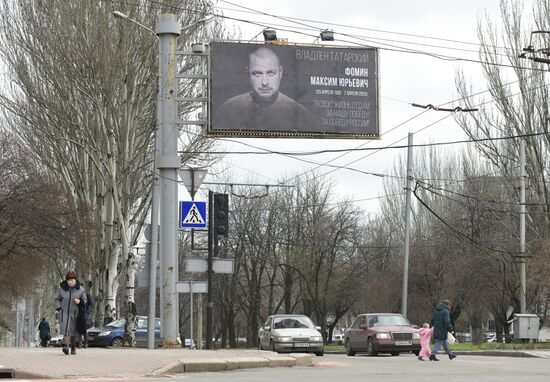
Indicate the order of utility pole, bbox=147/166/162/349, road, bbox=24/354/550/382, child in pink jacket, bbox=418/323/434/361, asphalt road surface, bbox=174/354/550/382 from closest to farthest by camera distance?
road, bbox=24/354/550/382 < asphalt road surface, bbox=174/354/550/382 < child in pink jacket, bbox=418/323/434/361 < utility pole, bbox=147/166/162/349

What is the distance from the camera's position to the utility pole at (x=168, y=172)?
26062 mm

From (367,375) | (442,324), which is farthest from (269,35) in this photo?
(367,375)

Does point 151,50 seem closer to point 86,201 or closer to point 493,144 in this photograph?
point 86,201

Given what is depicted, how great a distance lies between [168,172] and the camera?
26.5m

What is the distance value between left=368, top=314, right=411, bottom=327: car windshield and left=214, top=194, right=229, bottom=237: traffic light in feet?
28.1

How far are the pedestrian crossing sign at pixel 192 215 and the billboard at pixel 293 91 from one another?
8.25 feet

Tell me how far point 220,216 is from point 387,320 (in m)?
9.13

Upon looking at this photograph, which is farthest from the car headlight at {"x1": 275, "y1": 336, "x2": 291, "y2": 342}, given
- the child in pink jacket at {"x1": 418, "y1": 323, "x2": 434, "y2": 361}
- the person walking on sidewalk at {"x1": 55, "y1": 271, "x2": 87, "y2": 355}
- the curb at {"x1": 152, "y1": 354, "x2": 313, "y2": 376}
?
the person walking on sidewalk at {"x1": 55, "y1": 271, "x2": 87, "y2": 355}

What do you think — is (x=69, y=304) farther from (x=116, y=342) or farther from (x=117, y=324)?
(x=117, y=324)

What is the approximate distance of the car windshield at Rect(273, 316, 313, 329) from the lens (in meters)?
Result: 35.3

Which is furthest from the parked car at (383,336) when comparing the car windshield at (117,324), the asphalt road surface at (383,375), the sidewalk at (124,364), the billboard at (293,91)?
the asphalt road surface at (383,375)

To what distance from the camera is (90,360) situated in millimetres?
19375

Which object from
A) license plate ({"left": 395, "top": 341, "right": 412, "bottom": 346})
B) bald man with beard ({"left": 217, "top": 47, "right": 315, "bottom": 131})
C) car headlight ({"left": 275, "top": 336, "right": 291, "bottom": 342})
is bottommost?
license plate ({"left": 395, "top": 341, "right": 412, "bottom": 346})

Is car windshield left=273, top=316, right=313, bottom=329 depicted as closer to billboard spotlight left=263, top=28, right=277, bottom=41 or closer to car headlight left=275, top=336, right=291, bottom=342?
car headlight left=275, top=336, right=291, bottom=342
